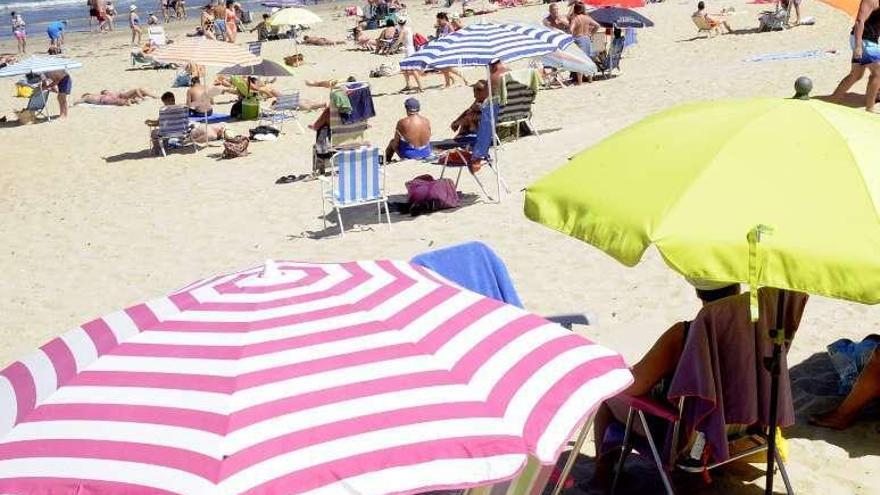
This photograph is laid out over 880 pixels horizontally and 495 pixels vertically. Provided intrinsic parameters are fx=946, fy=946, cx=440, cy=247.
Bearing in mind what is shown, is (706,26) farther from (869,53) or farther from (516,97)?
(869,53)

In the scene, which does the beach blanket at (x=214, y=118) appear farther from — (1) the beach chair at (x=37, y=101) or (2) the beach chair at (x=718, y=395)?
(2) the beach chair at (x=718, y=395)

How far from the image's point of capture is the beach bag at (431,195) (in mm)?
9055

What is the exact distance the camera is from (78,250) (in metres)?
9.26

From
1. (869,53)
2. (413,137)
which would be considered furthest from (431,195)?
(869,53)

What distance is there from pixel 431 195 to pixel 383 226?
552 mm

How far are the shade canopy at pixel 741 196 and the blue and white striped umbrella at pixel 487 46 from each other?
4745mm

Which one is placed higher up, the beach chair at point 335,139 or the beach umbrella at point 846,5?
the beach umbrella at point 846,5

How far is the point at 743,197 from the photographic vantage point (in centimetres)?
321

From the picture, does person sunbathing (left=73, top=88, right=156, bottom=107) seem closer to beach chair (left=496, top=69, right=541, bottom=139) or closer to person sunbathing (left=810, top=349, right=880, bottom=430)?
beach chair (left=496, top=69, right=541, bottom=139)

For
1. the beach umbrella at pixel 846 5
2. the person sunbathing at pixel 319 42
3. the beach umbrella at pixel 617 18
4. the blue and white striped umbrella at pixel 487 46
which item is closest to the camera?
the beach umbrella at pixel 846 5

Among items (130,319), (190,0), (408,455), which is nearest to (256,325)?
(130,319)

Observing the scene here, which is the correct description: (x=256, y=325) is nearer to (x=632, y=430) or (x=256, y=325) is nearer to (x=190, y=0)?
(x=632, y=430)

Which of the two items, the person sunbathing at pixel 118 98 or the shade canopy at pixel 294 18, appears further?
the shade canopy at pixel 294 18

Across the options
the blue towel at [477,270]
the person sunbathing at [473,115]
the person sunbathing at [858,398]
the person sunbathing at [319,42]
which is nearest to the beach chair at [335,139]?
the person sunbathing at [473,115]
